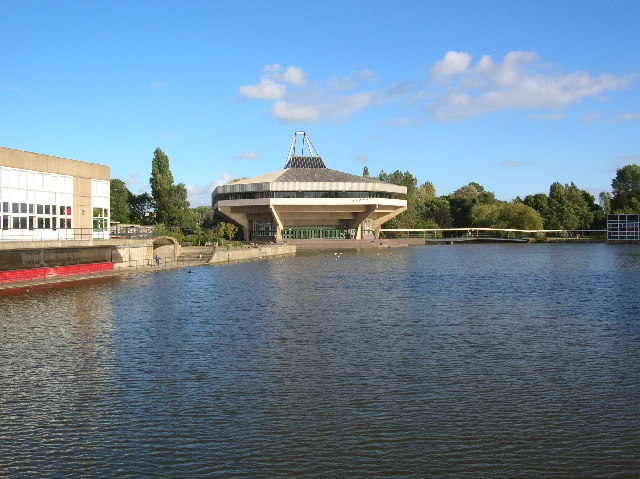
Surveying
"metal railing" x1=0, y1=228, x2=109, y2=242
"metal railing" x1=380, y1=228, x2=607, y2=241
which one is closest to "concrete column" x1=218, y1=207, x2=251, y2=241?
"metal railing" x1=380, y1=228, x2=607, y2=241

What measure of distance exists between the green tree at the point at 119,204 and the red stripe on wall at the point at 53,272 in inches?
3587

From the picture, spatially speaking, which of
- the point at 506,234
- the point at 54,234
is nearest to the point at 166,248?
the point at 54,234

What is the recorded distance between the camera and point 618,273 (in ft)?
234

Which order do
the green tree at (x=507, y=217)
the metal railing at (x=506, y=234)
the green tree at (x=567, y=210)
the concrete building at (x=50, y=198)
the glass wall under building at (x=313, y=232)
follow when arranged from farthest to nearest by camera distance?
1. the green tree at (x=567, y=210)
2. the metal railing at (x=506, y=234)
3. the green tree at (x=507, y=217)
4. the glass wall under building at (x=313, y=232)
5. the concrete building at (x=50, y=198)

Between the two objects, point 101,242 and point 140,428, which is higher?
point 101,242

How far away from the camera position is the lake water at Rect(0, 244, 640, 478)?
14820 millimetres

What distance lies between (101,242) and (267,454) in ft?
150

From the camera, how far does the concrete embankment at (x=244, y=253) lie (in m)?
86.4

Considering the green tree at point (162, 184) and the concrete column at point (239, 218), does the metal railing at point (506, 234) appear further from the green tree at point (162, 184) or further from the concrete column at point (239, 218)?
the green tree at point (162, 184)

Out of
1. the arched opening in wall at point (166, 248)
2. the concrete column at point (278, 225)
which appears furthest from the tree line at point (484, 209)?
the arched opening in wall at point (166, 248)

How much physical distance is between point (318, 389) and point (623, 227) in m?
173

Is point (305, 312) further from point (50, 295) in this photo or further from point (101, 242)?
point (101, 242)

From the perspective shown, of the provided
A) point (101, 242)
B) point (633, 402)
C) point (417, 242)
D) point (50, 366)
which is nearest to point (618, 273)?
point (101, 242)

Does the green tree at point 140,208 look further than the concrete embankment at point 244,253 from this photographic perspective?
Yes
